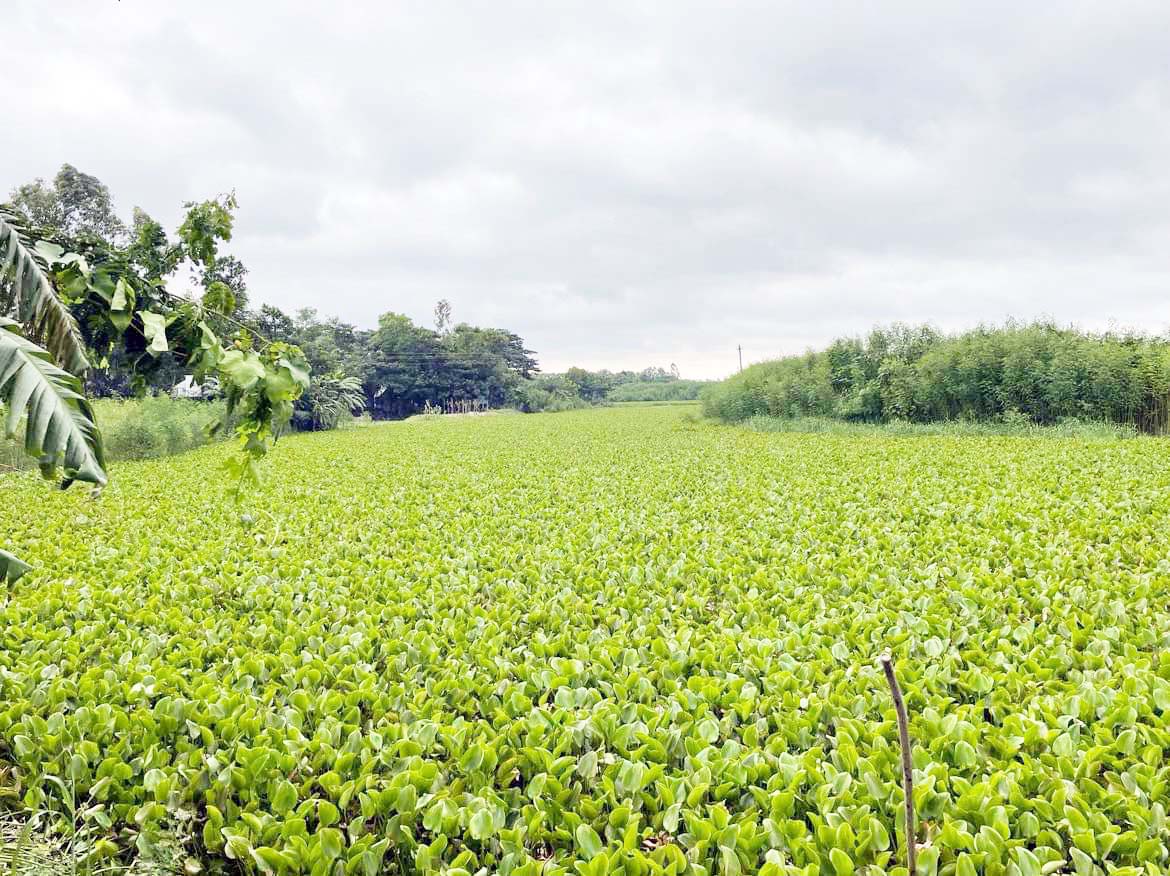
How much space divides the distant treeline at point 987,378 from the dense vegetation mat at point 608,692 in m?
11.1

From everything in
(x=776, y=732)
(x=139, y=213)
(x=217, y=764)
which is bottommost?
(x=776, y=732)

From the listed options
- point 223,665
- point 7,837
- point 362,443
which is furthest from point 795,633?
point 362,443

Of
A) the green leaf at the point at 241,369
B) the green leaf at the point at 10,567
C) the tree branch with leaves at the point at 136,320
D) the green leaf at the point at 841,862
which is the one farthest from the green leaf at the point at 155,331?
the green leaf at the point at 841,862

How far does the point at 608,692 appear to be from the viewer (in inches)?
103

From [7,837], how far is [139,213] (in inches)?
717

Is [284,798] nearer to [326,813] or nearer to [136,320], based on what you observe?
[326,813]

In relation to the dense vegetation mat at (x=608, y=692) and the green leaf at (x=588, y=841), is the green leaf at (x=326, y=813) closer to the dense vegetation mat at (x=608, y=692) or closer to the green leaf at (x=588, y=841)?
the dense vegetation mat at (x=608, y=692)

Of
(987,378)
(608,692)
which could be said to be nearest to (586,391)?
(987,378)

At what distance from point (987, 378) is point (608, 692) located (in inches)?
705

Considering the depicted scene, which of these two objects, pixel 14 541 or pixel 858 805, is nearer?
pixel 858 805

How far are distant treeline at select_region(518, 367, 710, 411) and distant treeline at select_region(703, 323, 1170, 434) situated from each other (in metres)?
32.1

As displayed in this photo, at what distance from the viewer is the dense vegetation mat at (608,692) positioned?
6.00ft

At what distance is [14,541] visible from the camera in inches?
223

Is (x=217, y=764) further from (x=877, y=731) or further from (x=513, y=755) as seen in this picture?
(x=877, y=731)
